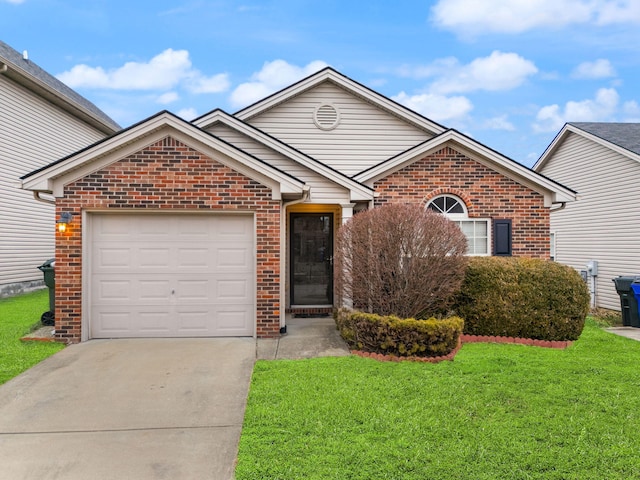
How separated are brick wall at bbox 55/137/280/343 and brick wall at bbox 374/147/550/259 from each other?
12.4 feet

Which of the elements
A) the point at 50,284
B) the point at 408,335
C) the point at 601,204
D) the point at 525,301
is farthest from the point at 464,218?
the point at 50,284

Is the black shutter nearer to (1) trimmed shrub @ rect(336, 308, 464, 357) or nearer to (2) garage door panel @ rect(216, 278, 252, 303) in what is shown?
(1) trimmed shrub @ rect(336, 308, 464, 357)

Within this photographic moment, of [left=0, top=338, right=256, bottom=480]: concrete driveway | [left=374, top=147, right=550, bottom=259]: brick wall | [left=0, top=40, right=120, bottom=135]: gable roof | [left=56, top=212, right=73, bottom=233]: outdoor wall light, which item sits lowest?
[left=0, top=338, right=256, bottom=480]: concrete driveway

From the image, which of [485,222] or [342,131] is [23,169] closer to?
[342,131]

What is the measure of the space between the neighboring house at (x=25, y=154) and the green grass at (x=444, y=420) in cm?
1244

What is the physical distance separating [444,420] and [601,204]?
12639mm

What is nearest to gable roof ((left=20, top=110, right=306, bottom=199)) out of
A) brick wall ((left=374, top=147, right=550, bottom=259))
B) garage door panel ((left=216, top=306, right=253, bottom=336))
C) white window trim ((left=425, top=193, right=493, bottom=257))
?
garage door panel ((left=216, top=306, right=253, bottom=336))

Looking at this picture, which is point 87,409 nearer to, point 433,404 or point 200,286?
point 200,286

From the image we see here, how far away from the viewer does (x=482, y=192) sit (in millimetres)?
9680

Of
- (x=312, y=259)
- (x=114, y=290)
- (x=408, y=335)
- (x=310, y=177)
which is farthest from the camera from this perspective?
(x=312, y=259)

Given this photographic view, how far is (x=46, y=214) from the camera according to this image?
52.0 ft

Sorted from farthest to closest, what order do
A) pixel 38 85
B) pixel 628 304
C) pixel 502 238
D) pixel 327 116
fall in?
pixel 38 85, pixel 327 116, pixel 628 304, pixel 502 238

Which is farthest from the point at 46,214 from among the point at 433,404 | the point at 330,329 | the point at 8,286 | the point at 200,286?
the point at 433,404

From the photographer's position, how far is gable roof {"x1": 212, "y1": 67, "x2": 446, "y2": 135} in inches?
443
